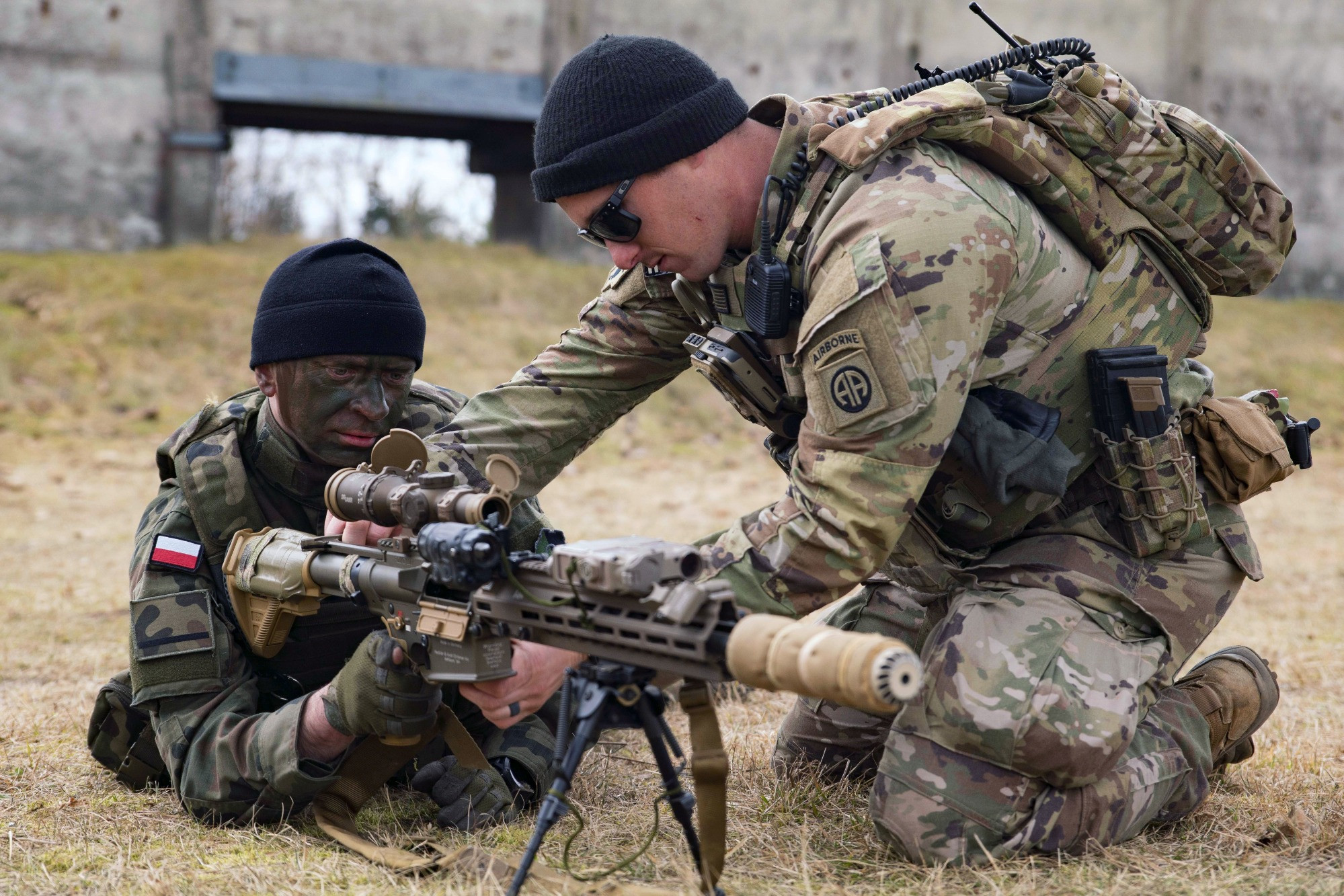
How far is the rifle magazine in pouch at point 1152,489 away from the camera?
3266mm

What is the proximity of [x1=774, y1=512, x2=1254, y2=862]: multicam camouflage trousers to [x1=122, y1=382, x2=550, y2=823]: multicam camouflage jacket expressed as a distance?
123 cm

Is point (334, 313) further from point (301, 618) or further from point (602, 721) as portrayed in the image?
point (602, 721)

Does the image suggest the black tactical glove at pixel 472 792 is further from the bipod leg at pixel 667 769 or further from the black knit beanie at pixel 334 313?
the black knit beanie at pixel 334 313

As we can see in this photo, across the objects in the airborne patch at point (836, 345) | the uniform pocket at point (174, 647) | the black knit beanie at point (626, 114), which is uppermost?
the black knit beanie at point (626, 114)

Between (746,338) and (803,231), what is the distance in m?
0.37

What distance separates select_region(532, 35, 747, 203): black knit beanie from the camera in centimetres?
306

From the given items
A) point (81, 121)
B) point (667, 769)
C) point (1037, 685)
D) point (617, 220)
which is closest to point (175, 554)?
point (617, 220)

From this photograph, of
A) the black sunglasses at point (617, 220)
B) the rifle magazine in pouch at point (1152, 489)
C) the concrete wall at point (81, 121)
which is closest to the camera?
the black sunglasses at point (617, 220)

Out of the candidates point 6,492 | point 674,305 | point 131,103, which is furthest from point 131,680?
point 131,103

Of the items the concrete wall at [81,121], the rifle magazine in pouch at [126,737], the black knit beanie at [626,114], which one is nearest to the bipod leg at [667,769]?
the black knit beanie at [626,114]

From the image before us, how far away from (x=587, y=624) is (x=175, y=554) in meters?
1.73

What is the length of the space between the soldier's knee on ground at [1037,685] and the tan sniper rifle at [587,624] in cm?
51

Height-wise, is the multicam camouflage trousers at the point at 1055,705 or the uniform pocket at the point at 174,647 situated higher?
the multicam camouflage trousers at the point at 1055,705

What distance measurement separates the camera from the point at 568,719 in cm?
256
